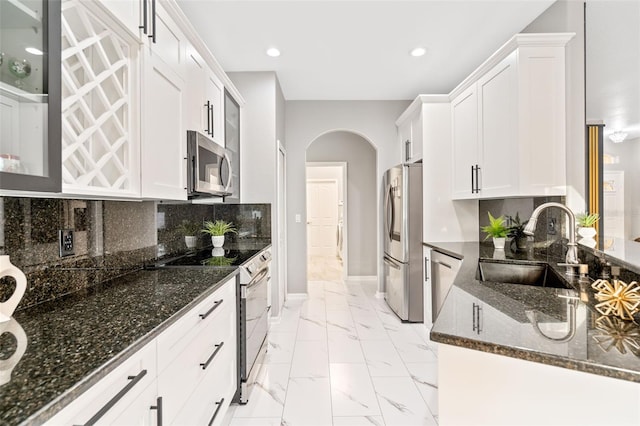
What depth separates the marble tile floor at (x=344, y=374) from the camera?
6.55 ft

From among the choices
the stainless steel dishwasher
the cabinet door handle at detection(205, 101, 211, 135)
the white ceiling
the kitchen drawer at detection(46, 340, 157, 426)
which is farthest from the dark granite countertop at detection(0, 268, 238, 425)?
the white ceiling

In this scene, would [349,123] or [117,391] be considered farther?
[349,123]

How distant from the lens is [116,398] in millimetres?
852

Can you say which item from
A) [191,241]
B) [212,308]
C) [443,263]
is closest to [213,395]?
[212,308]

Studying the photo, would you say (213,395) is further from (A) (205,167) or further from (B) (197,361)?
(A) (205,167)

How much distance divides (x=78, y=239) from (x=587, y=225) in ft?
9.29

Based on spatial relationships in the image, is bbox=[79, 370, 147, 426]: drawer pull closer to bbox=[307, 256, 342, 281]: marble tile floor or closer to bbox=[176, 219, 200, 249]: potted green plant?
bbox=[176, 219, 200, 249]: potted green plant

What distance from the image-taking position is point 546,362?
0.79 metres

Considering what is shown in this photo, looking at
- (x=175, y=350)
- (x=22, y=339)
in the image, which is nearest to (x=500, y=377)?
(x=175, y=350)

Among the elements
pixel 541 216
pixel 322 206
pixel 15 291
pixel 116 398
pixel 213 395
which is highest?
pixel 322 206

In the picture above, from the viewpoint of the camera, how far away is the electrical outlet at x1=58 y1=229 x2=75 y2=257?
1419 millimetres

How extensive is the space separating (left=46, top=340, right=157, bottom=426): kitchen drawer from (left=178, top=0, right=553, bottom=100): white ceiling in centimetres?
246

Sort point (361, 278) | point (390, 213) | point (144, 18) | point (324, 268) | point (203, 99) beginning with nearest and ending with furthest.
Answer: point (144, 18) → point (203, 99) → point (390, 213) → point (361, 278) → point (324, 268)

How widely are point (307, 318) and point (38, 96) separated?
3234 millimetres
